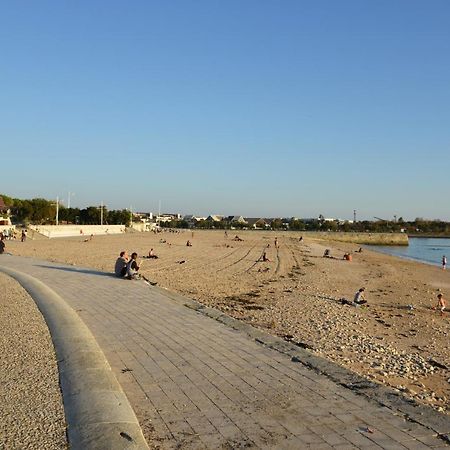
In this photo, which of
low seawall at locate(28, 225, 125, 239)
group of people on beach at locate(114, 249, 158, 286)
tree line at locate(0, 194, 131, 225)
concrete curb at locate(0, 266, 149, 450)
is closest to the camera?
concrete curb at locate(0, 266, 149, 450)

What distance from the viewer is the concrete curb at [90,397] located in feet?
11.7

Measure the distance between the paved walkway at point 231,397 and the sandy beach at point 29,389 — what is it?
0.66 m

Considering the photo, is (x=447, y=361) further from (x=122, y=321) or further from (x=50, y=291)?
(x=50, y=291)

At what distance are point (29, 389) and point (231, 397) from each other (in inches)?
74.2

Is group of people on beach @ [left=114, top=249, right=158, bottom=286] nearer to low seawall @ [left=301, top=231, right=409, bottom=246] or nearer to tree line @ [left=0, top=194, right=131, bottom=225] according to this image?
tree line @ [left=0, top=194, right=131, bottom=225]

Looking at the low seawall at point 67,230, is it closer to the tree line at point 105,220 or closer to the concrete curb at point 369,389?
the tree line at point 105,220

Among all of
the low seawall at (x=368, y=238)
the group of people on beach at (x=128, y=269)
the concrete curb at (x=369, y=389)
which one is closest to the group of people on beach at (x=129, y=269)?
the group of people on beach at (x=128, y=269)

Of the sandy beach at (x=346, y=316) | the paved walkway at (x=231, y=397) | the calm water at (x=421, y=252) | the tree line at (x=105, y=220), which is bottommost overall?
the calm water at (x=421, y=252)

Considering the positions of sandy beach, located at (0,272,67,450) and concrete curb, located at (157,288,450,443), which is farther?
concrete curb, located at (157,288,450,443)

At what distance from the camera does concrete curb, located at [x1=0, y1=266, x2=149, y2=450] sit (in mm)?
3562

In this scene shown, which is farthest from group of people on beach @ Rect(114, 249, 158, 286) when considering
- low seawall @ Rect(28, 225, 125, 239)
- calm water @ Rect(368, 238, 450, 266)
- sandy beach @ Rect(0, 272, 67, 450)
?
calm water @ Rect(368, 238, 450, 266)

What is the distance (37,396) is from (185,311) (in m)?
5.03

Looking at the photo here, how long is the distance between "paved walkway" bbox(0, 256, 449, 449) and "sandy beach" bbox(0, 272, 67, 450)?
0.66 m

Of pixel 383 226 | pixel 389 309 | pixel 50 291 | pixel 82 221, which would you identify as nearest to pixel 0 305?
pixel 50 291
